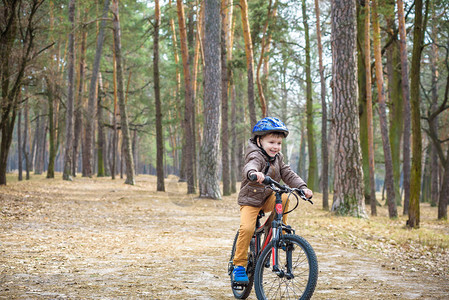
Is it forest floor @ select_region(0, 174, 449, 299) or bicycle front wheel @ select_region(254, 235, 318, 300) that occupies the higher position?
bicycle front wheel @ select_region(254, 235, 318, 300)

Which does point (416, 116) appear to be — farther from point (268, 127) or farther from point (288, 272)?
point (288, 272)

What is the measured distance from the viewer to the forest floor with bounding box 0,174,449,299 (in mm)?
4961

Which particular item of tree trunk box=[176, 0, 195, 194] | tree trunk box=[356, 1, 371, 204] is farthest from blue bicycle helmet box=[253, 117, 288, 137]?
tree trunk box=[176, 0, 195, 194]

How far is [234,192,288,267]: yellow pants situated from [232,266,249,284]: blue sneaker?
0.06m

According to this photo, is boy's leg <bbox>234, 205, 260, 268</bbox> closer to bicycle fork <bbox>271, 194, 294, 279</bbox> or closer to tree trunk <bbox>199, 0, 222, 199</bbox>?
bicycle fork <bbox>271, 194, 294, 279</bbox>

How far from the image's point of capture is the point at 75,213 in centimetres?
1264

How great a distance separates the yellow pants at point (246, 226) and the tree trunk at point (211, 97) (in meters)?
13.6

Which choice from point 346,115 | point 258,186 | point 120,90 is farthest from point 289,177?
point 120,90

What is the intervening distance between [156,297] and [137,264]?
75.0 inches

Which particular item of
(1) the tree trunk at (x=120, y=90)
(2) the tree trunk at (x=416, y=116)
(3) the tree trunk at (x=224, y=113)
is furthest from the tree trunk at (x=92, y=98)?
(2) the tree trunk at (x=416, y=116)

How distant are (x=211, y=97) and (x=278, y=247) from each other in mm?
14139

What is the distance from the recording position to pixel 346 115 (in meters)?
12.5

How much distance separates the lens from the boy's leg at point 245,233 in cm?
436

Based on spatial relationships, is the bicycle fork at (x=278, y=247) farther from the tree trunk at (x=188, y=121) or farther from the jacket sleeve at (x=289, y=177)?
the tree trunk at (x=188, y=121)
